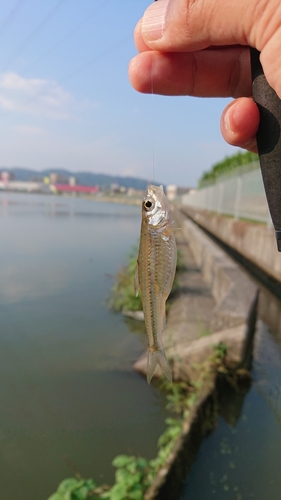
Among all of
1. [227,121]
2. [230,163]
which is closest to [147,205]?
[227,121]

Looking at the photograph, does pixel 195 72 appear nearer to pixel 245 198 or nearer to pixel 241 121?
pixel 241 121

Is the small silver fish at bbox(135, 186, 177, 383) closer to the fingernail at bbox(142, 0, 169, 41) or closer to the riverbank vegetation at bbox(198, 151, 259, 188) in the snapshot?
the fingernail at bbox(142, 0, 169, 41)

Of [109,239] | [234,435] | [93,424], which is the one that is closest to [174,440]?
[234,435]

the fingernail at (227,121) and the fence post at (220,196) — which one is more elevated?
the fingernail at (227,121)

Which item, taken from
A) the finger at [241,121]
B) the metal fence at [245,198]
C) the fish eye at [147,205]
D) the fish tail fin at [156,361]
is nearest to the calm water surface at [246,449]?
the fish tail fin at [156,361]

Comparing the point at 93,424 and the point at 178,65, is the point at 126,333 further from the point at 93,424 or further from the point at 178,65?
the point at 178,65

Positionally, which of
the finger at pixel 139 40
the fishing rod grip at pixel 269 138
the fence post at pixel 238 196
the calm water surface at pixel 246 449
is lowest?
the calm water surface at pixel 246 449

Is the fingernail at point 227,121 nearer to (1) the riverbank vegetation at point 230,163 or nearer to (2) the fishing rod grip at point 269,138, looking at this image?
(2) the fishing rod grip at point 269,138
